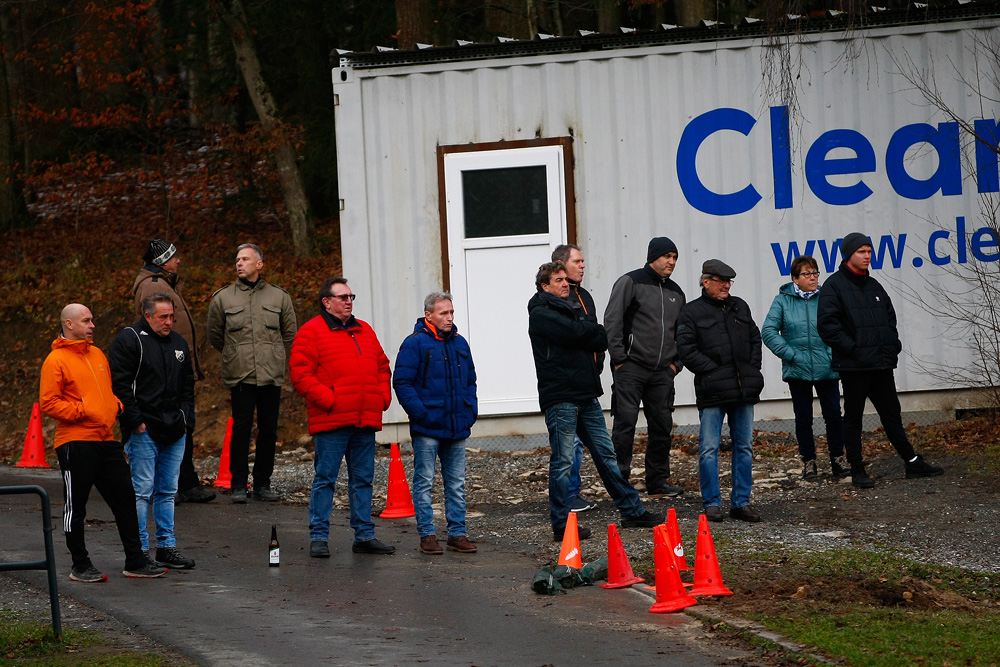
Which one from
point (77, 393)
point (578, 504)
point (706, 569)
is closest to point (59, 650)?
point (77, 393)

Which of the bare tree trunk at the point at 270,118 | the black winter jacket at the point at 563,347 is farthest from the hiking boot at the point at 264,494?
the bare tree trunk at the point at 270,118

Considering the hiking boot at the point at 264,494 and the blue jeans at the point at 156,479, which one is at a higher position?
the blue jeans at the point at 156,479

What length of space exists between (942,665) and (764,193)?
7780mm

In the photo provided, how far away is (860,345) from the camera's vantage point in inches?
393

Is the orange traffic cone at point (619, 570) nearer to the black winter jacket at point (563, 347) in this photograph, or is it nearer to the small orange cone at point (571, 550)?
the small orange cone at point (571, 550)

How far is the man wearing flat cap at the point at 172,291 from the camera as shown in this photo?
34.2 feet

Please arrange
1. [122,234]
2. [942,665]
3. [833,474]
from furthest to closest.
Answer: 1. [122,234]
2. [833,474]
3. [942,665]

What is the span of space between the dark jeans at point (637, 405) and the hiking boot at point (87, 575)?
413 cm

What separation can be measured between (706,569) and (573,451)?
6.34 feet

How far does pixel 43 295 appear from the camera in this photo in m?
21.3

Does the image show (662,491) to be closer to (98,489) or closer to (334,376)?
(334,376)

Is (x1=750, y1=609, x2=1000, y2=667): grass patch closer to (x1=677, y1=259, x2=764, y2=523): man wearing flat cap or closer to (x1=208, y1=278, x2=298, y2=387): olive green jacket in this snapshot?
(x1=677, y1=259, x2=764, y2=523): man wearing flat cap

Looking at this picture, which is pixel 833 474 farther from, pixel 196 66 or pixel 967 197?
pixel 196 66

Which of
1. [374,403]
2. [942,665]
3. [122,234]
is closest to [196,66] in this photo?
[122,234]
